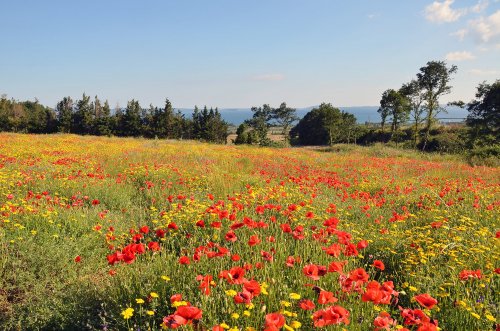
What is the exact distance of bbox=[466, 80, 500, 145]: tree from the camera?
31.8 meters

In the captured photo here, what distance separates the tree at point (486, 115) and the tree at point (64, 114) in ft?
189

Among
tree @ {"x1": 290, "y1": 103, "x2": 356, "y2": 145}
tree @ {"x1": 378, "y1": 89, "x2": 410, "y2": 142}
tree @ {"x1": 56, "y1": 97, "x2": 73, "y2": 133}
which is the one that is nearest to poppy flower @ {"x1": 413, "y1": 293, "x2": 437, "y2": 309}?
tree @ {"x1": 378, "y1": 89, "x2": 410, "y2": 142}

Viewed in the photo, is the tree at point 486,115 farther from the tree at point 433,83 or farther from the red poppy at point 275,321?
the red poppy at point 275,321

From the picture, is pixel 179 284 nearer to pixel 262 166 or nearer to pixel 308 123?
pixel 262 166

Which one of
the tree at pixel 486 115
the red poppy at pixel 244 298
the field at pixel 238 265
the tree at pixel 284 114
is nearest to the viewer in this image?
the red poppy at pixel 244 298

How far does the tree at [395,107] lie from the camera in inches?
1606

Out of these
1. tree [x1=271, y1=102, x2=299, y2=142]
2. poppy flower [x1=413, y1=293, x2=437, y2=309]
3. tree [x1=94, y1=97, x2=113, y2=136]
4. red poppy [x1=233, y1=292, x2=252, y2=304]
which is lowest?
poppy flower [x1=413, y1=293, x2=437, y2=309]

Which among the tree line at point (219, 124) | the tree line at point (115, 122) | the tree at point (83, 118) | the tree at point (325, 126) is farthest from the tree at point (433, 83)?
the tree at point (83, 118)

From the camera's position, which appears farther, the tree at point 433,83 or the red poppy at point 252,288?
the tree at point 433,83

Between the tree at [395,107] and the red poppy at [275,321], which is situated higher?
the tree at [395,107]

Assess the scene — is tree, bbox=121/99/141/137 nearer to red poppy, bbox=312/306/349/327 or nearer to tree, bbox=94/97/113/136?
tree, bbox=94/97/113/136

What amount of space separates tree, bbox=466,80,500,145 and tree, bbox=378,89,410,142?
7408 millimetres

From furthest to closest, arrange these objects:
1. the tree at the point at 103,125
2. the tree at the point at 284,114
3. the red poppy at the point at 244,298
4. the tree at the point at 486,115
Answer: the tree at the point at 284,114 < the tree at the point at 103,125 < the tree at the point at 486,115 < the red poppy at the point at 244,298

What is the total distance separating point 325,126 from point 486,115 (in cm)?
2521
